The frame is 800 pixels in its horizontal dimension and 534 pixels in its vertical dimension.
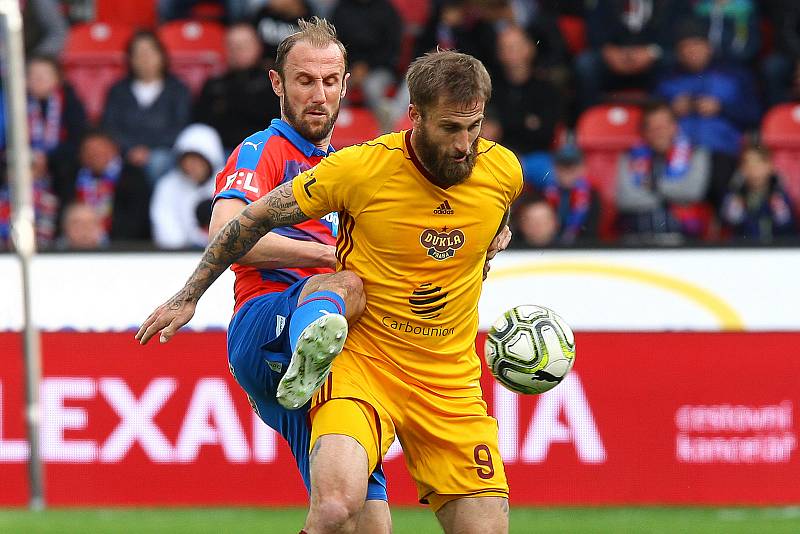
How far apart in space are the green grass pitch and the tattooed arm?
11.8 ft

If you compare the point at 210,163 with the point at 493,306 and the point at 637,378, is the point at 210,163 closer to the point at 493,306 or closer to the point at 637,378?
the point at 493,306

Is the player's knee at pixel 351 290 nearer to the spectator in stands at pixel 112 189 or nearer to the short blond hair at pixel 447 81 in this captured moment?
the short blond hair at pixel 447 81

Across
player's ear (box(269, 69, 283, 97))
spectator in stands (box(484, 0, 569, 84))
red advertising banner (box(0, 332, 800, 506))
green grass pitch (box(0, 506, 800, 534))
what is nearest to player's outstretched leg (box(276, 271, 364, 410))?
player's ear (box(269, 69, 283, 97))

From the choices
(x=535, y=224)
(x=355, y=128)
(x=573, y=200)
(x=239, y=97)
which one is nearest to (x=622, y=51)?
(x=573, y=200)

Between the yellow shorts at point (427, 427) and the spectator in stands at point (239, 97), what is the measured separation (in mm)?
6474

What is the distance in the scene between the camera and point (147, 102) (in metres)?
12.3

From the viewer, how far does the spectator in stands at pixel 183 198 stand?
1112 centimetres

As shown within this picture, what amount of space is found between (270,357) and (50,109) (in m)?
Result: 7.34

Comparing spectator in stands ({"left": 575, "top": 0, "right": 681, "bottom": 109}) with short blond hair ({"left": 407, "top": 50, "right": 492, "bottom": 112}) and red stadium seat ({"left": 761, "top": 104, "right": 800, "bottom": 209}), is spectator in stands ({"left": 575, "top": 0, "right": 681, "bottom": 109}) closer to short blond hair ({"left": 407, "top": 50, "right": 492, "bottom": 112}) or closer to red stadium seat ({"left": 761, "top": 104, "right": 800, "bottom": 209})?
red stadium seat ({"left": 761, "top": 104, "right": 800, "bottom": 209})

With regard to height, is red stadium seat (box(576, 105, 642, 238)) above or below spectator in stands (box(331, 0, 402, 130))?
below

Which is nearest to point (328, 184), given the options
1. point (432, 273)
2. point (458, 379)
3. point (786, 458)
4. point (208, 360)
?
point (432, 273)

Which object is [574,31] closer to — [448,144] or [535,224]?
[535,224]

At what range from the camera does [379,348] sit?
18.5ft

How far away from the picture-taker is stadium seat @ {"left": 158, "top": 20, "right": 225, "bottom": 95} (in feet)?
43.0
